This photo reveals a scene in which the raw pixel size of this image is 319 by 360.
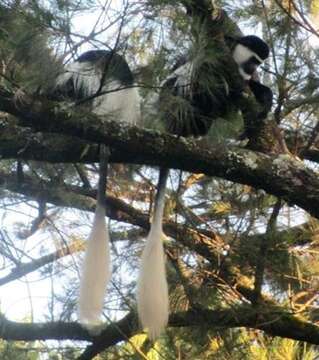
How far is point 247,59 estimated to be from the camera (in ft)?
8.17

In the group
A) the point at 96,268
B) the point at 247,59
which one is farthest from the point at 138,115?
the point at 247,59

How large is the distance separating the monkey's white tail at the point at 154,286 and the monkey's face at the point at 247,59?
61 cm

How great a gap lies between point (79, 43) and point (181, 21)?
0.27 m

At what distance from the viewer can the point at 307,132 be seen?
252cm

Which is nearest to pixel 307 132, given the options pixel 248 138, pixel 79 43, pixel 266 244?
pixel 248 138

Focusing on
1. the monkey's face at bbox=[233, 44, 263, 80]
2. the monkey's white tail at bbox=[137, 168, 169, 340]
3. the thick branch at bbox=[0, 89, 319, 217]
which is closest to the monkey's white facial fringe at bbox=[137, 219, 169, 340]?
the monkey's white tail at bbox=[137, 168, 169, 340]

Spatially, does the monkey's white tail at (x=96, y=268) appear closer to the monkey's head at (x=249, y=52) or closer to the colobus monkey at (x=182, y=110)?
the colobus monkey at (x=182, y=110)

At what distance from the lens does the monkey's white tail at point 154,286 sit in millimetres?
1958

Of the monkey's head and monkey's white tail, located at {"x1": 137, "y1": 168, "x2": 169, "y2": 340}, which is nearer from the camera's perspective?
monkey's white tail, located at {"x1": 137, "y1": 168, "x2": 169, "y2": 340}

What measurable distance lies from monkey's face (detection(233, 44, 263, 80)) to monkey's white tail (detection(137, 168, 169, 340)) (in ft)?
1.99

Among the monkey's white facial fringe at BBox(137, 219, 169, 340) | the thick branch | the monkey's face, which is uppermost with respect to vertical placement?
the monkey's face

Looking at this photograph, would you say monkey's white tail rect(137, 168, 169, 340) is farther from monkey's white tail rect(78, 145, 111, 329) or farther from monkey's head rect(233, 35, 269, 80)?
monkey's head rect(233, 35, 269, 80)

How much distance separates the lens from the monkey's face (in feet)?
8.12

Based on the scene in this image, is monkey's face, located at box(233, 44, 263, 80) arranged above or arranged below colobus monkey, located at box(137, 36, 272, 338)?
above
